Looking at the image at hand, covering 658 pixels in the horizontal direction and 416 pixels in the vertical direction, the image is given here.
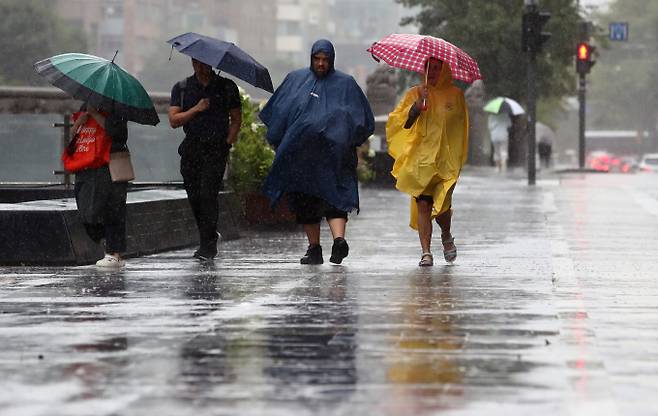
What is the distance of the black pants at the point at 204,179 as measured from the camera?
1505 cm

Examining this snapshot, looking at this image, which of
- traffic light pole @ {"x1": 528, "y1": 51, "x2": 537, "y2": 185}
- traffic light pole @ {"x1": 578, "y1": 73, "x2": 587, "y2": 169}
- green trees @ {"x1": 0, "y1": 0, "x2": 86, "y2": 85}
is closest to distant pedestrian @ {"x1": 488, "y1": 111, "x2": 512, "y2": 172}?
traffic light pole @ {"x1": 578, "y1": 73, "x2": 587, "y2": 169}

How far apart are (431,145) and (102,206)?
98.7 inches

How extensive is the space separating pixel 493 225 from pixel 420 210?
224 inches

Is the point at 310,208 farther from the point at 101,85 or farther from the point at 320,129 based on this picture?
the point at 101,85

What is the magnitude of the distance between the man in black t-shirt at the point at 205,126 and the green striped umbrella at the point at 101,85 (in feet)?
1.05

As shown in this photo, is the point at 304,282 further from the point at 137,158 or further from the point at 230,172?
the point at 137,158

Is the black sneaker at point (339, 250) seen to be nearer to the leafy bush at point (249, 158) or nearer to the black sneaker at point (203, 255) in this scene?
the black sneaker at point (203, 255)

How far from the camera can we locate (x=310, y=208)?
49.3 feet

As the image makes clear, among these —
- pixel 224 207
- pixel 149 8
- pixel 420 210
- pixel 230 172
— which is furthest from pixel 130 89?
pixel 149 8

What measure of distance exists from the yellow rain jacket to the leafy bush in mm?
5025

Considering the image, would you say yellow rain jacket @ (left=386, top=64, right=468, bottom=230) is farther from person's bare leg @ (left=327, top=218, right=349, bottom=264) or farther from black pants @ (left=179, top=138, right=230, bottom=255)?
black pants @ (left=179, top=138, right=230, bottom=255)

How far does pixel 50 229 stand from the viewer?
14719mm

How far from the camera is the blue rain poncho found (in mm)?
14750

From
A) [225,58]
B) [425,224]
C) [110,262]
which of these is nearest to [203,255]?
[110,262]
